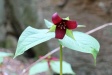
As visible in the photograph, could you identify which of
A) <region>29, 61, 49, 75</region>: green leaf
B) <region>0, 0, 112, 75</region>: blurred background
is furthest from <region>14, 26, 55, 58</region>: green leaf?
<region>0, 0, 112, 75</region>: blurred background

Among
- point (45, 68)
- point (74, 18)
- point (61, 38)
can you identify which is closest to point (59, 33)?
point (61, 38)

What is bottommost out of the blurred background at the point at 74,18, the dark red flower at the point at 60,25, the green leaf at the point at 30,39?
the green leaf at the point at 30,39

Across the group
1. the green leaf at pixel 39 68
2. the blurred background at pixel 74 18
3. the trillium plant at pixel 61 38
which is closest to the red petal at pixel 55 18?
the trillium plant at pixel 61 38

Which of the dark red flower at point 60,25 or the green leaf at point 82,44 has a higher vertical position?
the dark red flower at point 60,25

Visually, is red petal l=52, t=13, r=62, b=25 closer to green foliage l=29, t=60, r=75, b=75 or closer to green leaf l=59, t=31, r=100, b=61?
green leaf l=59, t=31, r=100, b=61

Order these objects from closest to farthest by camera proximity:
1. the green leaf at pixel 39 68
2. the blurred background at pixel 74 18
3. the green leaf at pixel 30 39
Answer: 1. the green leaf at pixel 30 39
2. the green leaf at pixel 39 68
3. the blurred background at pixel 74 18

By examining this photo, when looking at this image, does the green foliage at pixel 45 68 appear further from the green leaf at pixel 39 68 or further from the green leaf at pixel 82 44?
the green leaf at pixel 82 44

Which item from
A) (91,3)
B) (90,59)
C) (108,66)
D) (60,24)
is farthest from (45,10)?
(60,24)

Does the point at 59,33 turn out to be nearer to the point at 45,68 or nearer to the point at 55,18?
the point at 55,18
